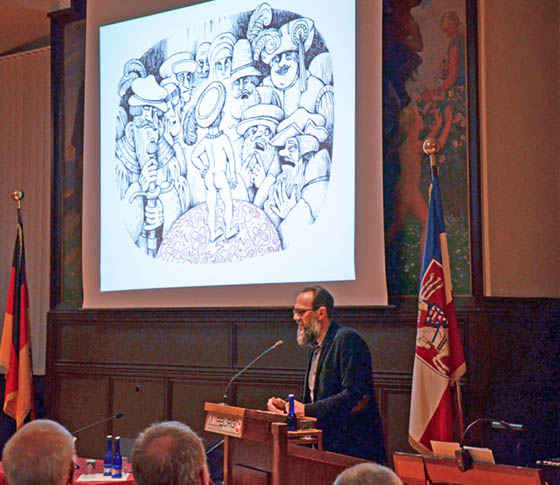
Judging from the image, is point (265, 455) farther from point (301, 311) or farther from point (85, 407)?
point (85, 407)

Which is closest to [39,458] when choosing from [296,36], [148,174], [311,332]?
[311,332]

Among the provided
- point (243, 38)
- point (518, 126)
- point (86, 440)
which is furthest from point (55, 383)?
point (518, 126)

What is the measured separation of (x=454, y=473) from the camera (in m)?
3.58

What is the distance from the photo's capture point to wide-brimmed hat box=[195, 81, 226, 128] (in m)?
7.46

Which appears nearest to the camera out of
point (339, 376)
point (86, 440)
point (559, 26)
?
point (339, 376)

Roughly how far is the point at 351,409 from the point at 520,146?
2.84m

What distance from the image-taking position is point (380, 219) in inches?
259

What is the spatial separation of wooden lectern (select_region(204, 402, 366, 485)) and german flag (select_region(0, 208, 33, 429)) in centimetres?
400

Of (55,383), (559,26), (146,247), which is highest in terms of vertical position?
(559,26)

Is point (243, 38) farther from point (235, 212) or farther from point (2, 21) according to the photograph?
point (2, 21)

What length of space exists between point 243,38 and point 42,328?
417 cm

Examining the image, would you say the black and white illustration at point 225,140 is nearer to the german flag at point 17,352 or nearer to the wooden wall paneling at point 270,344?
the wooden wall paneling at point 270,344

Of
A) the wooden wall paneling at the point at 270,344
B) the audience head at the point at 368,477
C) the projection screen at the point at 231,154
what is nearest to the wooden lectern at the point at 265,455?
the audience head at the point at 368,477

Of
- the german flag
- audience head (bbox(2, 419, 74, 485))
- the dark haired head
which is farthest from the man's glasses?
the german flag
